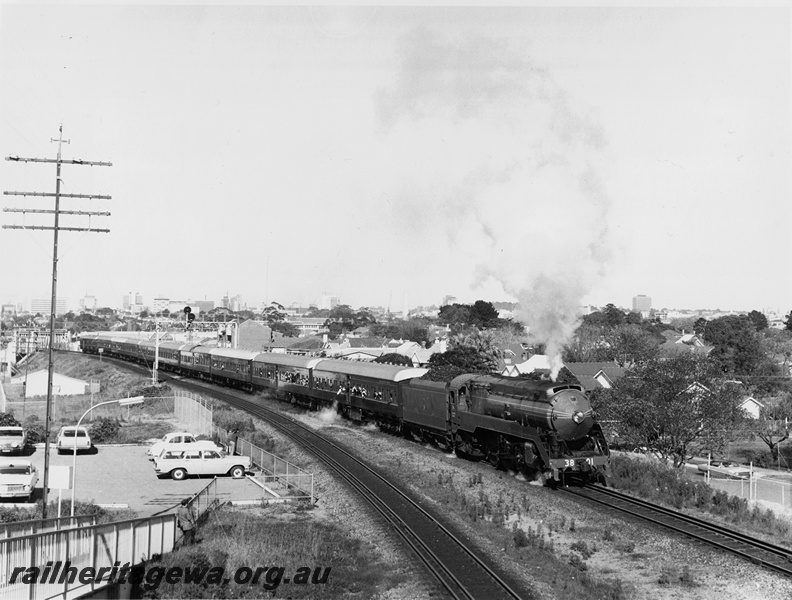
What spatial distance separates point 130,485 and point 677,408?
2812cm

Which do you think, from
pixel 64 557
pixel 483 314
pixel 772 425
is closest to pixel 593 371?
pixel 772 425

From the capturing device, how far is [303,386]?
5194 centimetres

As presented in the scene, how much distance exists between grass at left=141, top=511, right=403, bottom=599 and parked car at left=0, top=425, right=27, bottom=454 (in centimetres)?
1929

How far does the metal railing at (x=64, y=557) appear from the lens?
41.8 feet

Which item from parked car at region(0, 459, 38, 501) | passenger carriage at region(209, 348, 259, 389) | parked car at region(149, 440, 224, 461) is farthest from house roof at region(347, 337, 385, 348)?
parked car at region(0, 459, 38, 501)

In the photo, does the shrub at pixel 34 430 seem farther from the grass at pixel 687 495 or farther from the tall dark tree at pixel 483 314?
the tall dark tree at pixel 483 314

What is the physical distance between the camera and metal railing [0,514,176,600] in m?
12.7

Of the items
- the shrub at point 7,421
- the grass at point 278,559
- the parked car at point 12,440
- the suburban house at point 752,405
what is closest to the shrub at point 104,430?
the shrub at point 7,421

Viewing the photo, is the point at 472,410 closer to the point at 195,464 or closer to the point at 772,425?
the point at 195,464

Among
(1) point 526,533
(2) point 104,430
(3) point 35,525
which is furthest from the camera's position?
(2) point 104,430

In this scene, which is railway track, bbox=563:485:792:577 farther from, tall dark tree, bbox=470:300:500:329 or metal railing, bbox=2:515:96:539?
tall dark tree, bbox=470:300:500:329

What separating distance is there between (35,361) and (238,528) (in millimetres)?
121396

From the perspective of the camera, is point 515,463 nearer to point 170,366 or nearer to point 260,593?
point 260,593

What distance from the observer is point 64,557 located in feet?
45.6
